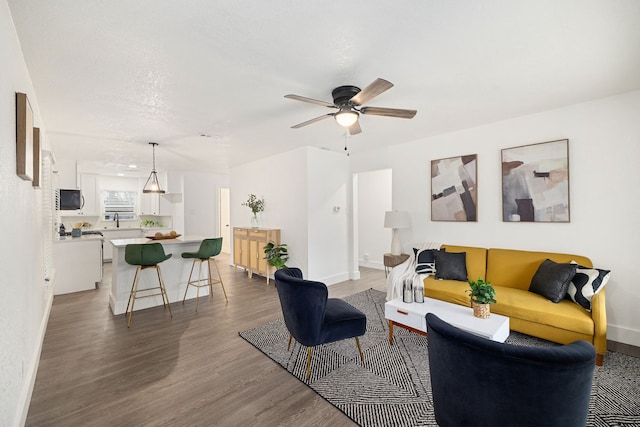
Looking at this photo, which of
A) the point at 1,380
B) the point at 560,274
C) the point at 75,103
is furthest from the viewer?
the point at 75,103

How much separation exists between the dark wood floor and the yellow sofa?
2.04 m

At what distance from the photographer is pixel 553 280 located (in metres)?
2.85

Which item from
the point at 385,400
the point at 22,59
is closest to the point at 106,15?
the point at 22,59

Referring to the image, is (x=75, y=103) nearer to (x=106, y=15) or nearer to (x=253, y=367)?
(x=106, y=15)

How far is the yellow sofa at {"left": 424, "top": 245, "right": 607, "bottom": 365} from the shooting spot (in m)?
2.47

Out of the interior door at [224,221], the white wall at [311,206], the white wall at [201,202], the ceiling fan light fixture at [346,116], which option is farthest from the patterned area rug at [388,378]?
the interior door at [224,221]

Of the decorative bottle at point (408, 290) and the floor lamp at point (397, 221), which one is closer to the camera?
the decorative bottle at point (408, 290)

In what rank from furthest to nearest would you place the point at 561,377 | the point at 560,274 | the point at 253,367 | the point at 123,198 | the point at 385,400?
the point at 123,198
the point at 560,274
the point at 253,367
the point at 385,400
the point at 561,377

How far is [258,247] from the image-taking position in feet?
18.4

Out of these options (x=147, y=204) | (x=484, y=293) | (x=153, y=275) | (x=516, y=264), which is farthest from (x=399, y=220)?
(x=147, y=204)

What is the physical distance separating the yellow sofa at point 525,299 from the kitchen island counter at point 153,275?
141 inches

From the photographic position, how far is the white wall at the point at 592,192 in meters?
2.91

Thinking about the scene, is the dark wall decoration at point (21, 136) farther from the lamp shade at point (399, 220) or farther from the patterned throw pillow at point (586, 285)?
the patterned throw pillow at point (586, 285)

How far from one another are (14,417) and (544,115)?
5363mm
